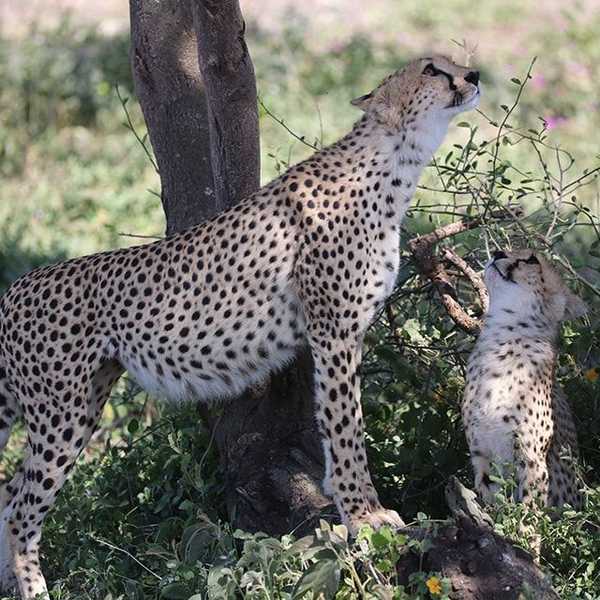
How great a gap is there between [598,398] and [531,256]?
0.71 meters

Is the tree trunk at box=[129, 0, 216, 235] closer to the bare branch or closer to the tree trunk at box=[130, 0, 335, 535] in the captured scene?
the tree trunk at box=[130, 0, 335, 535]

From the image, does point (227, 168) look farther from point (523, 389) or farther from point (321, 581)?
point (321, 581)

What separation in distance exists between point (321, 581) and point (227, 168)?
171 cm

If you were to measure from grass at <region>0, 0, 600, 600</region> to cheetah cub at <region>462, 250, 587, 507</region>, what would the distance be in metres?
0.16

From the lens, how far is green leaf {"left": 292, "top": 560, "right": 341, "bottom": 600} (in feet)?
11.9

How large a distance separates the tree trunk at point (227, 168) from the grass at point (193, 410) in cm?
18

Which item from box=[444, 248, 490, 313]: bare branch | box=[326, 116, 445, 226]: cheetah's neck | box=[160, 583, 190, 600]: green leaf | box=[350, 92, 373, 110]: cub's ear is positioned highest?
box=[350, 92, 373, 110]: cub's ear

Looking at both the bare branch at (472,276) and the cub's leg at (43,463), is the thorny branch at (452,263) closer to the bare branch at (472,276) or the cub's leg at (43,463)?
the bare branch at (472,276)

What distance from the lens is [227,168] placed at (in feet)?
15.7

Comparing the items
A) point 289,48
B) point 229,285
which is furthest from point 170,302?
point 289,48

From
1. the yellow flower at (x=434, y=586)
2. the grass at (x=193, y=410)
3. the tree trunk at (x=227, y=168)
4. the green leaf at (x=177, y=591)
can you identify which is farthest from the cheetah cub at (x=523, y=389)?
the green leaf at (x=177, y=591)

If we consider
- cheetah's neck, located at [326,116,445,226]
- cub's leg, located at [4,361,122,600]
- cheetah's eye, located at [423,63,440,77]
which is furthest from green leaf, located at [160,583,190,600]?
cheetah's eye, located at [423,63,440,77]

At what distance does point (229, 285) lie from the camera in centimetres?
454

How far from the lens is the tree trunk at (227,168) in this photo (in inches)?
181
